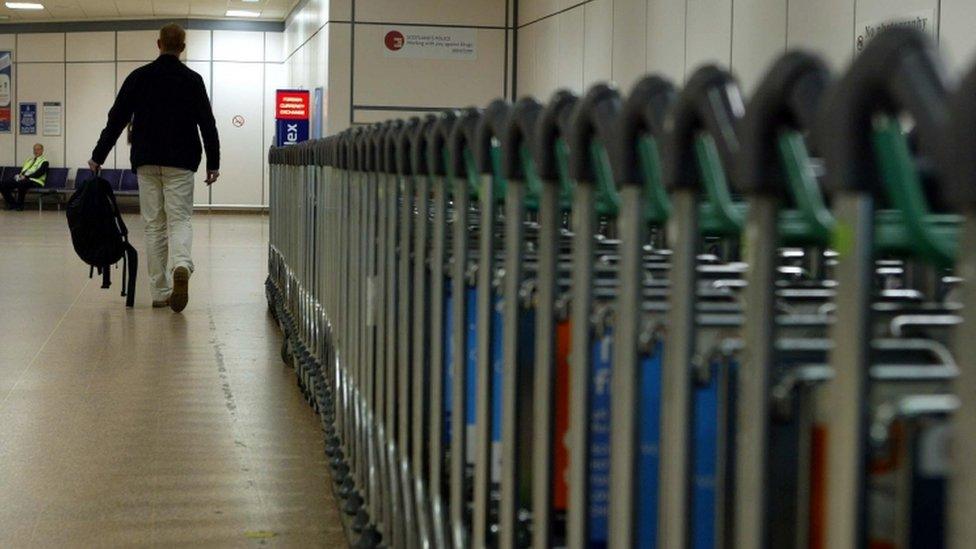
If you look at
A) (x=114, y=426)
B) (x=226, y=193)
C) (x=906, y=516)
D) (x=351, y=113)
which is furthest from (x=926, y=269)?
(x=226, y=193)

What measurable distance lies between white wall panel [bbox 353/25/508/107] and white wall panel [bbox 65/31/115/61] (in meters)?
12.3

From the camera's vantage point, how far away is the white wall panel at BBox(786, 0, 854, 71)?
27.4 feet

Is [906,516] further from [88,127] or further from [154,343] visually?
[88,127]

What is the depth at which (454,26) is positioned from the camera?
17.8 m

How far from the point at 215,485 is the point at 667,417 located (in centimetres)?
293

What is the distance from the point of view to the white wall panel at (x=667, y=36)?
11.6 meters

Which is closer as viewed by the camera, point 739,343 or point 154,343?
point 739,343

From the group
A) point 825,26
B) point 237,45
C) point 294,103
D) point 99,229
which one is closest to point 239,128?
point 237,45

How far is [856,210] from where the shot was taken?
34.2 inches

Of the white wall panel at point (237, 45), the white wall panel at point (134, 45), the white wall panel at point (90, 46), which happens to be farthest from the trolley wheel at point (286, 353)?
the white wall panel at point (90, 46)

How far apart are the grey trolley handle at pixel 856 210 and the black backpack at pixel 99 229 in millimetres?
8212

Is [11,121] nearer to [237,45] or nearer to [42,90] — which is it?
[42,90]

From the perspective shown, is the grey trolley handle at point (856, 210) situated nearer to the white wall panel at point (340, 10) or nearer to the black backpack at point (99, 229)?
the black backpack at point (99, 229)

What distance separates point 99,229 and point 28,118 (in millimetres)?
21089
